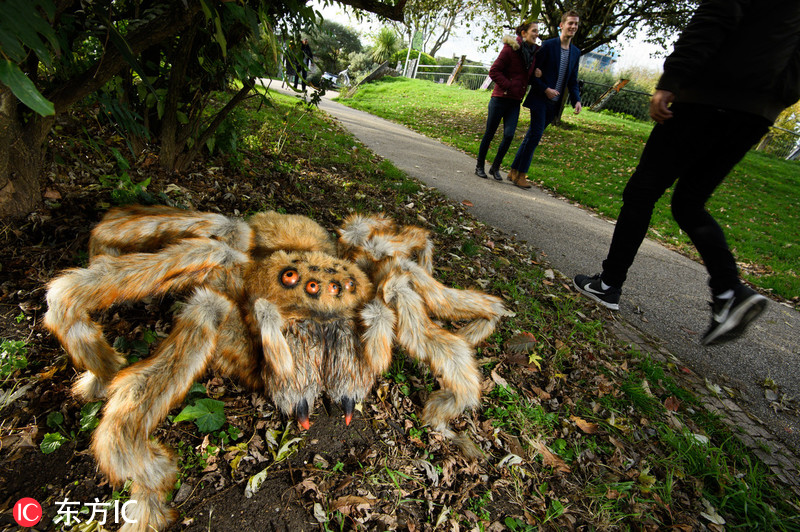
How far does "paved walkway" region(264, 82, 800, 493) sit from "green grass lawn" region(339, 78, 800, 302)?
38.3 inches

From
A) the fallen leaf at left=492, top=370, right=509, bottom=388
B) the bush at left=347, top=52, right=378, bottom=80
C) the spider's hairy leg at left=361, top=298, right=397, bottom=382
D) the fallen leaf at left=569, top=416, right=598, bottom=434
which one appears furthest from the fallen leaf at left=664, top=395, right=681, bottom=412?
the bush at left=347, top=52, right=378, bottom=80

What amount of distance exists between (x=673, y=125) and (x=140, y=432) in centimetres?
360

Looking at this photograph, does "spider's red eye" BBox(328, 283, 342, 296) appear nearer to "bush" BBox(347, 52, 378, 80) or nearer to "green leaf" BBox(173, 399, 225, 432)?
"green leaf" BBox(173, 399, 225, 432)

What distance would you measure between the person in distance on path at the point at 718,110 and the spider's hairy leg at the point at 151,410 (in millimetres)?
3171

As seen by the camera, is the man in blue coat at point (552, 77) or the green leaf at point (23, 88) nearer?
the green leaf at point (23, 88)

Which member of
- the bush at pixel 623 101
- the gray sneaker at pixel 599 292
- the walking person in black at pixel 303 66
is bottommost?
the gray sneaker at pixel 599 292

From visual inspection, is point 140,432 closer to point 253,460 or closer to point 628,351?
point 253,460

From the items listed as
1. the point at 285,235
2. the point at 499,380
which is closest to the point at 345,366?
the point at 285,235

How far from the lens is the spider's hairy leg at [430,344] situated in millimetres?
1715

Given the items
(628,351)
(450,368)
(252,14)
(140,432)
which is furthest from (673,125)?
(140,432)

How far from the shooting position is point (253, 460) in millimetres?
1648

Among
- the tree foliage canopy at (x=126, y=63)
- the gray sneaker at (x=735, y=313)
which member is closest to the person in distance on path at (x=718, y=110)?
the gray sneaker at (x=735, y=313)

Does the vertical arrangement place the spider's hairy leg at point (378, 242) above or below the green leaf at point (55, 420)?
above

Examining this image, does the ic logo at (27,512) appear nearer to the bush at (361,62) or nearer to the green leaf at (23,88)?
the green leaf at (23,88)
